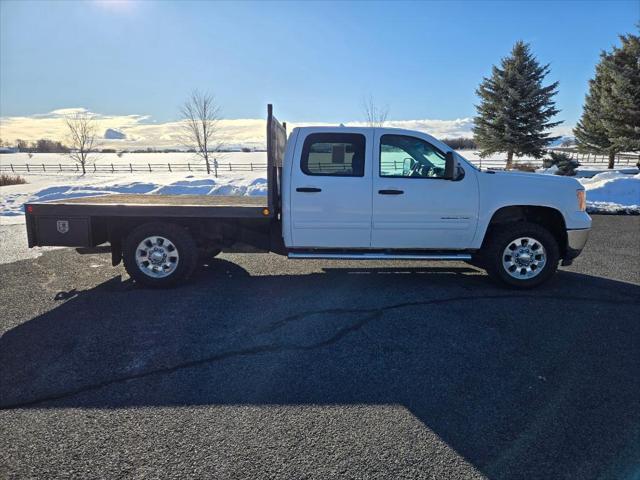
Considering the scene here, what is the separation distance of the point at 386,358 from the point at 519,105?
26.3 m

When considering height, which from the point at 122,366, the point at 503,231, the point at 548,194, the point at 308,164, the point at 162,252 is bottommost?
the point at 122,366

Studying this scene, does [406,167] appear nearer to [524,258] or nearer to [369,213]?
[369,213]

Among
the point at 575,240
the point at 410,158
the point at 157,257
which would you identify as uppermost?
the point at 410,158

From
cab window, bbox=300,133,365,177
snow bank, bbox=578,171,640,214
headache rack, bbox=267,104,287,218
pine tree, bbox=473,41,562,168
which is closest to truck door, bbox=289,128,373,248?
cab window, bbox=300,133,365,177

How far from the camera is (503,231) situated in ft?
17.3

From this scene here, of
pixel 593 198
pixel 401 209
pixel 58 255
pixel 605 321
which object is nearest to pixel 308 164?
pixel 401 209

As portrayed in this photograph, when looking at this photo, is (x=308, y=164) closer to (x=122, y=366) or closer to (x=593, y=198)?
(x=122, y=366)

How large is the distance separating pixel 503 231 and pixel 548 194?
0.71 meters

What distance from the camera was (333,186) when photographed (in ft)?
16.6

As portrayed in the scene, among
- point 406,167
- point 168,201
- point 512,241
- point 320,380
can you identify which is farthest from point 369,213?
point 168,201

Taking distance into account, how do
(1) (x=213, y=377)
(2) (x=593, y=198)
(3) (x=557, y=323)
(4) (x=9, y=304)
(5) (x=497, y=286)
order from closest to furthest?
(1) (x=213, y=377), (3) (x=557, y=323), (4) (x=9, y=304), (5) (x=497, y=286), (2) (x=593, y=198)

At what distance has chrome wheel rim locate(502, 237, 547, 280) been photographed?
5266 mm

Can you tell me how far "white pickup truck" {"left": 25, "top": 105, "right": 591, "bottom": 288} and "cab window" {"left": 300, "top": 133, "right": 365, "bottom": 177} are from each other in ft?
0.04

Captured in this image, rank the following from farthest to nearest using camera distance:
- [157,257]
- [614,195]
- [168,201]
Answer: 1. [614,195]
2. [168,201]
3. [157,257]
